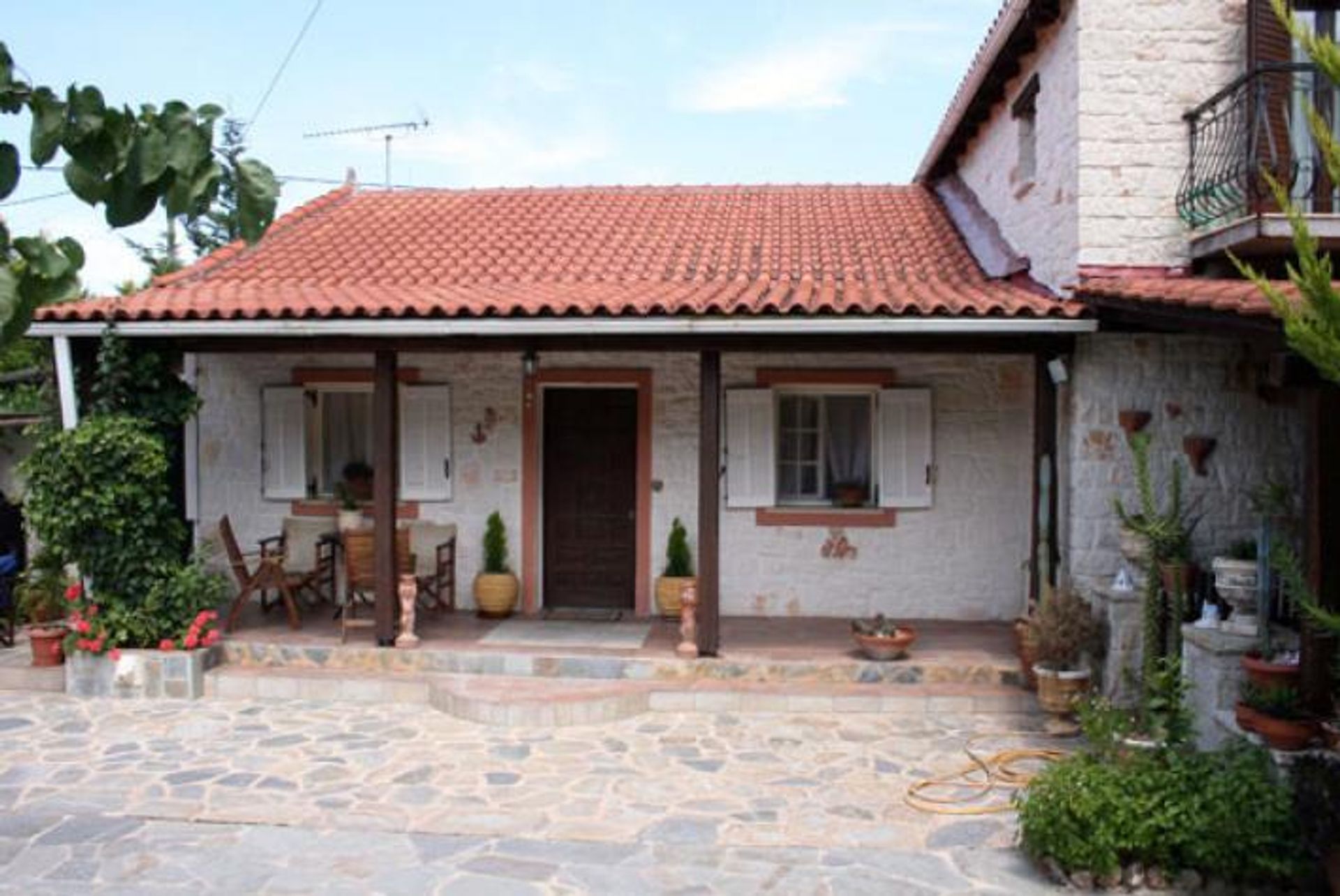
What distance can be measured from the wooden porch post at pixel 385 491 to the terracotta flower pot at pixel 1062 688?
4.73m

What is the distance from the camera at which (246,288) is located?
969cm

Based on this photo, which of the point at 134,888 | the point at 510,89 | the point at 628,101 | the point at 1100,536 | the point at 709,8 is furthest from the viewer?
the point at 628,101

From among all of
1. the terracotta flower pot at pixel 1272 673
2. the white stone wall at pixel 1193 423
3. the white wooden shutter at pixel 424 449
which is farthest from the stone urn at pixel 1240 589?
the white wooden shutter at pixel 424 449

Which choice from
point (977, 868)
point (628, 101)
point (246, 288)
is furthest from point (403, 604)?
point (628, 101)

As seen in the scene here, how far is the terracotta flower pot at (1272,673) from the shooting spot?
5496mm

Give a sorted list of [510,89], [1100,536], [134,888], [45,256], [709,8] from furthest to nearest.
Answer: [510,89] → [709,8] → [1100,536] → [134,888] → [45,256]

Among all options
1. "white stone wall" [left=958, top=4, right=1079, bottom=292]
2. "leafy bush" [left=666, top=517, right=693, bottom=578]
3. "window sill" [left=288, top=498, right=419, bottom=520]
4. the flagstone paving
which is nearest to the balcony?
"white stone wall" [left=958, top=4, right=1079, bottom=292]

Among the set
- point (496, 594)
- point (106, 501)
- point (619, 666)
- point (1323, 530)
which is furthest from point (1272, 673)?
point (106, 501)

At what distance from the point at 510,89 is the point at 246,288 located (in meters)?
7.60

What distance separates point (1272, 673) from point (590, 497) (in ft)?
19.4

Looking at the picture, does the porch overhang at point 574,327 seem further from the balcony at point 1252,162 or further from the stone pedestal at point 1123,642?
the stone pedestal at point 1123,642

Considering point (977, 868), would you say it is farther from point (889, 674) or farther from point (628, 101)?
point (628, 101)

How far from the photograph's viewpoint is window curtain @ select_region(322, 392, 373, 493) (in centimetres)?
1050

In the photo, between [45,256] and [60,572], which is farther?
[60,572]
